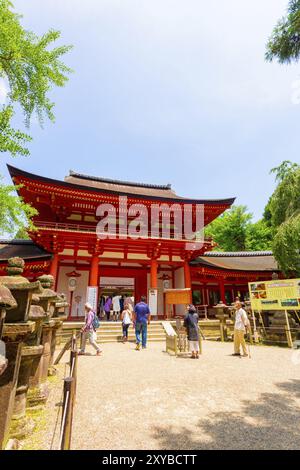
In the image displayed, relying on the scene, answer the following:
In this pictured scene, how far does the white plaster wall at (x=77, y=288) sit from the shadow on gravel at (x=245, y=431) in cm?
1133

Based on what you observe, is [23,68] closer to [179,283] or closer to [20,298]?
[20,298]

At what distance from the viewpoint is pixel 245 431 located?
306 centimetres

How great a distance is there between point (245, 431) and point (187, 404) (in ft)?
3.30

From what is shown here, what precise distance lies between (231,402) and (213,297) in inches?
591

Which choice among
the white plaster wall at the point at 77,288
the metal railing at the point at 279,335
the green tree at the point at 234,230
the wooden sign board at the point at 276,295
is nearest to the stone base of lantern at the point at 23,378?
the wooden sign board at the point at 276,295

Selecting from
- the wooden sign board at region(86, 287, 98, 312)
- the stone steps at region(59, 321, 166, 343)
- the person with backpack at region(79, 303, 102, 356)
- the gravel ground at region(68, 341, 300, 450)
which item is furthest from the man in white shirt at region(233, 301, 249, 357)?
the wooden sign board at region(86, 287, 98, 312)

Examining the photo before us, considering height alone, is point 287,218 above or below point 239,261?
above

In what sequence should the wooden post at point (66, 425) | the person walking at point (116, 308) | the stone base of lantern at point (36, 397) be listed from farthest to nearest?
1. the person walking at point (116, 308)
2. the stone base of lantern at point (36, 397)
3. the wooden post at point (66, 425)

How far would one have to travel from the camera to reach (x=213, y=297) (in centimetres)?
1839

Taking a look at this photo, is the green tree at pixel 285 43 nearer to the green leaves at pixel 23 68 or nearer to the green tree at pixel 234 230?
the green leaves at pixel 23 68

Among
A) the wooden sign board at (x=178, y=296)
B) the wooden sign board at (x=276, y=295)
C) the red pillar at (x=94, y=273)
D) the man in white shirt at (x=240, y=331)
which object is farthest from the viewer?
the red pillar at (x=94, y=273)

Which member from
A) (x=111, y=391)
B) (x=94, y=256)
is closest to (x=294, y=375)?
(x=111, y=391)

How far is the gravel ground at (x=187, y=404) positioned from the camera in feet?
9.39

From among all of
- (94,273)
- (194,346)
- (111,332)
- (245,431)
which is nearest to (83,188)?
(94,273)
